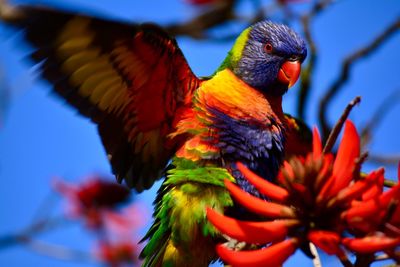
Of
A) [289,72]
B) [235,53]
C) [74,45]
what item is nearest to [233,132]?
[289,72]

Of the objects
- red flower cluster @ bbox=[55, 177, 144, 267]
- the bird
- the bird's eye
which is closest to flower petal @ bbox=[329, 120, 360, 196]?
the bird

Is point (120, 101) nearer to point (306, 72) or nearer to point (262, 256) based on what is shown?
point (306, 72)

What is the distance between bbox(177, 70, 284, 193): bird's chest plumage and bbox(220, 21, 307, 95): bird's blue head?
122 millimetres

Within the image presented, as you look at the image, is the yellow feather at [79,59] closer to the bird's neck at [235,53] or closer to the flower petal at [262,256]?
the bird's neck at [235,53]

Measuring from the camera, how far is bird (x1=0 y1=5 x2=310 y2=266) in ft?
5.81

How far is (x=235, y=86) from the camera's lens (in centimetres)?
204

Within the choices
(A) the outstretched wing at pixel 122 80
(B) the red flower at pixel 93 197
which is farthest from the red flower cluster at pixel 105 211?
(A) the outstretched wing at pixel 122 80

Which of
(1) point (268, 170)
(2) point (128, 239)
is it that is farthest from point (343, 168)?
(2) point (128, 239)

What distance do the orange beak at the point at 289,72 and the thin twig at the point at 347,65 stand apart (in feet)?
0.56

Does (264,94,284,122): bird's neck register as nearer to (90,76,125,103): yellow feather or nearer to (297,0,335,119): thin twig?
(297,0,335,119): thin twig

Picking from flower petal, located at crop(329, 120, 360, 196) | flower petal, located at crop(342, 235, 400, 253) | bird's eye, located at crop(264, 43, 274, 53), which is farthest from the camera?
bird's eye, located at crop(264, 43, 274, 53)

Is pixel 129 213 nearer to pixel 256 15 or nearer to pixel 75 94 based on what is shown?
pixel 256 15

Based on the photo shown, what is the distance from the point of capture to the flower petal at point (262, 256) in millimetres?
987

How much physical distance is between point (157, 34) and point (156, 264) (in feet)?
2.39
